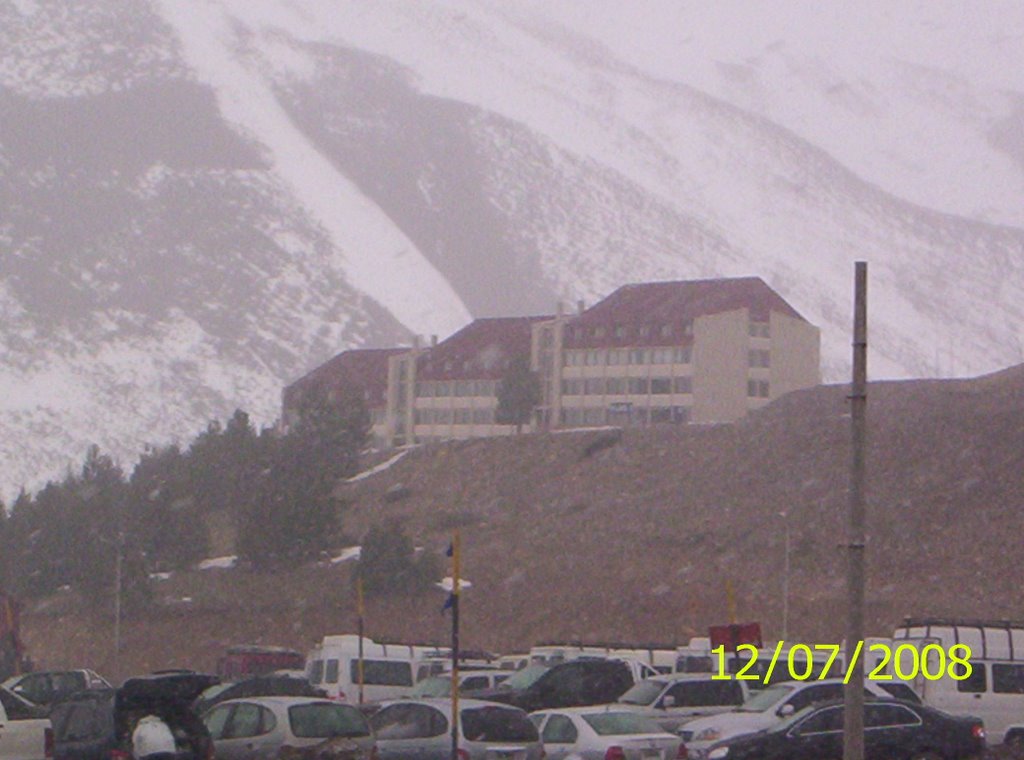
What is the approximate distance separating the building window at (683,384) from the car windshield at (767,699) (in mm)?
82712

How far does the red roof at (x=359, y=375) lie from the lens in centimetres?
13212

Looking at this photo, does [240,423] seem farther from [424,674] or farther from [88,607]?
[424,674]

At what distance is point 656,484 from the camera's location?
8606cm

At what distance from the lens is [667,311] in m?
118

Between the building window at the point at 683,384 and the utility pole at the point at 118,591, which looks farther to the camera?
the building window at the point at 683,384

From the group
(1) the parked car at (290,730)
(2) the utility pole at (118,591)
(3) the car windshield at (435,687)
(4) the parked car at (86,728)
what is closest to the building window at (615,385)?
(2) the utility pole at (118,591)

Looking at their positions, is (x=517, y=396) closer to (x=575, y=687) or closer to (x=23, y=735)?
(x=575, y=687)

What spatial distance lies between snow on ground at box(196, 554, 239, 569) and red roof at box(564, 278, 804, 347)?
39665 millimetres

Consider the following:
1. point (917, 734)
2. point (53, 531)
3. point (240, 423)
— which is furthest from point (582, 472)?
point (917, 734)

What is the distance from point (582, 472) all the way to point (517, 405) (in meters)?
21.7

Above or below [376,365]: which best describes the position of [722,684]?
below

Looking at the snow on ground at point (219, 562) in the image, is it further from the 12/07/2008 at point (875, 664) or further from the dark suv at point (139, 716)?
the dark suv at point (139, 716)

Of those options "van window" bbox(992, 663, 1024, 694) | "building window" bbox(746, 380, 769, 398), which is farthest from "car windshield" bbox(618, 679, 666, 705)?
"building window" bbox(746, 380, 769, 398)

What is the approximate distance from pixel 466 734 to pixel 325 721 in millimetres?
1950
